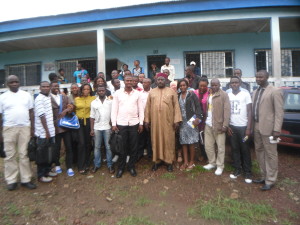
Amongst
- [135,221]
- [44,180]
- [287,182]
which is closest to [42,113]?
[44,180]

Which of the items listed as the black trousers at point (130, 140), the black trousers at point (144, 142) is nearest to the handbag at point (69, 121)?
the black trousers at point (130, 140)

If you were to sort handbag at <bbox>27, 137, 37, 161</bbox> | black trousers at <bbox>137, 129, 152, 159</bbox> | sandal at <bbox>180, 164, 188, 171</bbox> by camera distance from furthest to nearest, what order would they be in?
black trousers at <bbox>137, 129, 152, 159</bbox>, sandal at <bbox>180, 164, 188, 171</bbox>, handbag at <bbox>27, 137, 37, 161</bbox>

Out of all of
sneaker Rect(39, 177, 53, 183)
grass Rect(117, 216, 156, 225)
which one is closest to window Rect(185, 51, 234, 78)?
sneaker Rect(39, 177, 53, 183)

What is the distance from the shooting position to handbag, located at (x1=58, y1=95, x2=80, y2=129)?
3976 mm

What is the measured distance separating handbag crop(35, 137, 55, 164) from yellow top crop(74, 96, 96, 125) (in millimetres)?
762

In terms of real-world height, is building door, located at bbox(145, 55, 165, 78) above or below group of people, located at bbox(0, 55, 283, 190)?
above

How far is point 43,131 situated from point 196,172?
9.31ft

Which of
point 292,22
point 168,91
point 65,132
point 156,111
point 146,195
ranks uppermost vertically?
point 292,22

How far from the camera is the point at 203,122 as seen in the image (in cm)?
428

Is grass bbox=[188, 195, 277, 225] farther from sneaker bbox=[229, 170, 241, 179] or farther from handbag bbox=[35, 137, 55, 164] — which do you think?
handbag bbox=[35, 137, 55, 164]

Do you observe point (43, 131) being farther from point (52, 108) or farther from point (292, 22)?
point (292, 22)

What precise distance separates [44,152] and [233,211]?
3075 mm

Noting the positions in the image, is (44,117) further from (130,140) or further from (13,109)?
(130,140)

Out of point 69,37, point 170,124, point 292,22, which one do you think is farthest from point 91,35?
point 292,22
